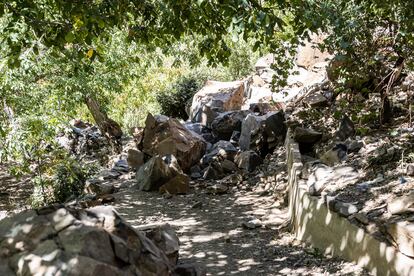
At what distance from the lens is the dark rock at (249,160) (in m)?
10.9

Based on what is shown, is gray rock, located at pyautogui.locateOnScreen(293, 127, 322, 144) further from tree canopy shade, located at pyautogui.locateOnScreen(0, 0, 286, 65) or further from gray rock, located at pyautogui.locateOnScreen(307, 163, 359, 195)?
tree canopy shade, located at pyautogui.locateOnScreen(0, 0, 286, 65)

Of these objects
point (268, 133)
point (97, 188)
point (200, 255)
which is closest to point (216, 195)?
point (268, 133)

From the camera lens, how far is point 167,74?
2592 cm

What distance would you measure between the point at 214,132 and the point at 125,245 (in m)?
9.59

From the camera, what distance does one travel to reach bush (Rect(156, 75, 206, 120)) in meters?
18.8

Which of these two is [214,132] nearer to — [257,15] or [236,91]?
[236,91]

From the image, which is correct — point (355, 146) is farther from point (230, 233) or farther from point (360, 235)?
point (360, 235)

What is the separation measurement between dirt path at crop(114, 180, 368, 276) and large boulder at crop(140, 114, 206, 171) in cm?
144

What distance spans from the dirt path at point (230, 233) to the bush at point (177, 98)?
8.53 m

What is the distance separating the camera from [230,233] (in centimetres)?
733

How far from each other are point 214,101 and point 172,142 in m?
4.16

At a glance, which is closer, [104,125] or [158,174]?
[158,174]


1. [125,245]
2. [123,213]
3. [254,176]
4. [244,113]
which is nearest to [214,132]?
[244,113]

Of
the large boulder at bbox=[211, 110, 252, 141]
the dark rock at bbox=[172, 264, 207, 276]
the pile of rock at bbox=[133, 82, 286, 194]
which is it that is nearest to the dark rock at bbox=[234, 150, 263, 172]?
the pile of rock at bbox=[133, 82, 286, 194]
